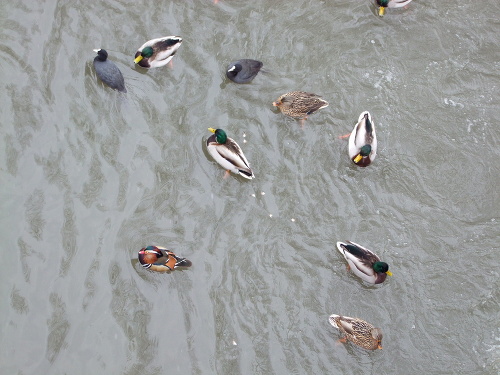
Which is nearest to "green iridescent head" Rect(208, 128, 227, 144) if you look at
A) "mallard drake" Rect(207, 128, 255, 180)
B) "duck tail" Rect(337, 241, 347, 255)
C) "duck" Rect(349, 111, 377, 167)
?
"mallard drake" Rect(207, 128, 255, 180)

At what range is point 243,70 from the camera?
835 cm

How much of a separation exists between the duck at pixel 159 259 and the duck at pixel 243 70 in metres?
2.79

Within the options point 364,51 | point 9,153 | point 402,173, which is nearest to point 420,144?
point 402,173

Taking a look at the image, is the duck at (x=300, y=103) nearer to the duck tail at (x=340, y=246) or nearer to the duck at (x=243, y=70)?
the duck at (x=243, y=70)

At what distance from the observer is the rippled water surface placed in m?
6.93

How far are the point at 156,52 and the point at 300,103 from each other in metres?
2.18

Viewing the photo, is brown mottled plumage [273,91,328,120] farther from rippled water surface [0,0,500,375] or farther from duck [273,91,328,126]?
rippled water surface [0,0,500,375]

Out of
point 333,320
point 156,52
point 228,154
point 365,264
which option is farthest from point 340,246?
point 156,52

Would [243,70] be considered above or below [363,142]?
above

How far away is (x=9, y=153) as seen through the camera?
24.8 feet

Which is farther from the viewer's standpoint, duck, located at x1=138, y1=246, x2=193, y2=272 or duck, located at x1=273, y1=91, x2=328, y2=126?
duck, located at x1=273, y1=91, x2=328, y2=126

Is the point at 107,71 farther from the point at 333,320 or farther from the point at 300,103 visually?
the point at 333,320

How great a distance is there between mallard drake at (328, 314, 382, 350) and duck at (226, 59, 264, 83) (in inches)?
145

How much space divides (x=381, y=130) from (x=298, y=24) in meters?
2.19
